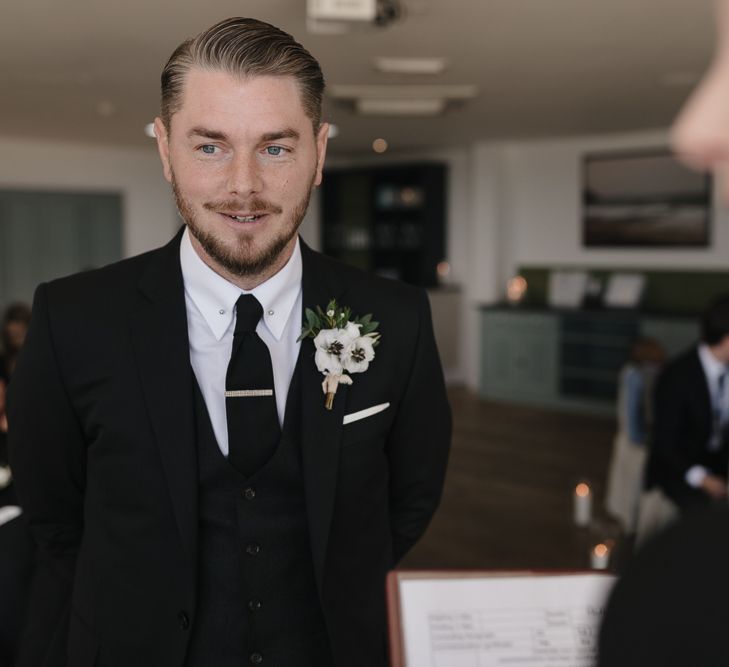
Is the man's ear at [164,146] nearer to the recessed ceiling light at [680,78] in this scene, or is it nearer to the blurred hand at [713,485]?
the blurred hand at [713,485]

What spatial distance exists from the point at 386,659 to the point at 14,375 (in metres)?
0.86

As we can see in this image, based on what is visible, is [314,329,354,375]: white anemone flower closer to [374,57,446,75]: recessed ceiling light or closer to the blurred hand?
the blurred hand

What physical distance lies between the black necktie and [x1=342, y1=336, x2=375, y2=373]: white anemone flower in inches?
5.3

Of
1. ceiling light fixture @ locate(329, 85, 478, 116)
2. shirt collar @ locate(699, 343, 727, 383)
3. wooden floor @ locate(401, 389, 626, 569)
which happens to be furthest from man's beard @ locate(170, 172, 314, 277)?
ceiling light fixture @ locate(329, 85, 478, 116)

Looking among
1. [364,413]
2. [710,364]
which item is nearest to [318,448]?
[364,413]

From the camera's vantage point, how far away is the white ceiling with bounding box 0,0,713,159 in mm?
4078

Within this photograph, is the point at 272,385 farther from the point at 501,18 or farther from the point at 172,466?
the point at 501,18

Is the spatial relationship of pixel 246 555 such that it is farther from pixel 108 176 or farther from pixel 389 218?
pixel 389 218

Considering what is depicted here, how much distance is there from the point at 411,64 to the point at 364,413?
4123 mm

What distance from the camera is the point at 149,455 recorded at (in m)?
1.36

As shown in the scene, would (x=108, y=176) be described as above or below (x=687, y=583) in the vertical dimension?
above

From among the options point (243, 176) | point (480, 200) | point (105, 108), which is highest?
point (105, 108)

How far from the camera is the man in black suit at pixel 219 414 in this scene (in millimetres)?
1270

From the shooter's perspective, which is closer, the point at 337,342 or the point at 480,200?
the point at 337,342
